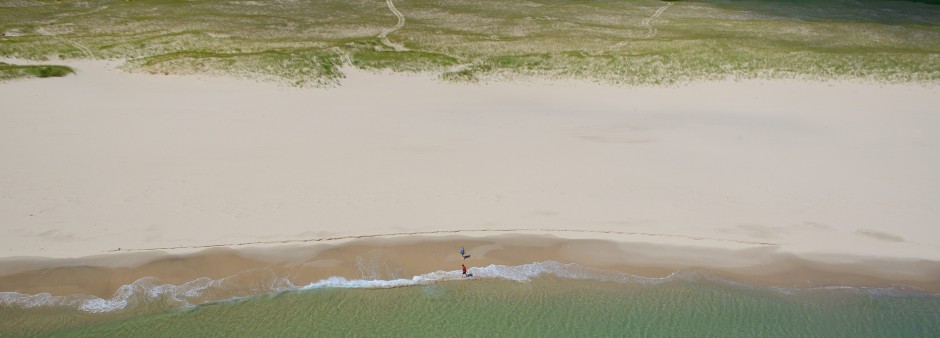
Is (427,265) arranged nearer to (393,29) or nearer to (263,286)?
(263,286)

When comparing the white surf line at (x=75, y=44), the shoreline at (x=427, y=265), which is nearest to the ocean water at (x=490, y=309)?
the shoreline at (x=427, y=265)

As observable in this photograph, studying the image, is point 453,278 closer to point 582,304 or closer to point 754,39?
point 582,304

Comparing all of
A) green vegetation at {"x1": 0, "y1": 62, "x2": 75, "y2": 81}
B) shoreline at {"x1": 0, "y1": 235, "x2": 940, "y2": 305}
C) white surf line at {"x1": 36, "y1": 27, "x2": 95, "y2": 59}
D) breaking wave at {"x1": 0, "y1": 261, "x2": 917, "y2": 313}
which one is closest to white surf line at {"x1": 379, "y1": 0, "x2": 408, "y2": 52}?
white surf line at {"x1": 36, "y1": 27, "x2": 95, "y2": 59}

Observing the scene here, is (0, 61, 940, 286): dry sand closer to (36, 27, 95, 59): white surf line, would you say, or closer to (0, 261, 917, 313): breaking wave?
(0, 261, 917, 313): breaking wave

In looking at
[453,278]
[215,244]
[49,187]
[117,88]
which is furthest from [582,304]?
[117,88]

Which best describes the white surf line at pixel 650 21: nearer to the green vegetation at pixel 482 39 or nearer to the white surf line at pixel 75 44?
the green vegetation at pixel 482 39
